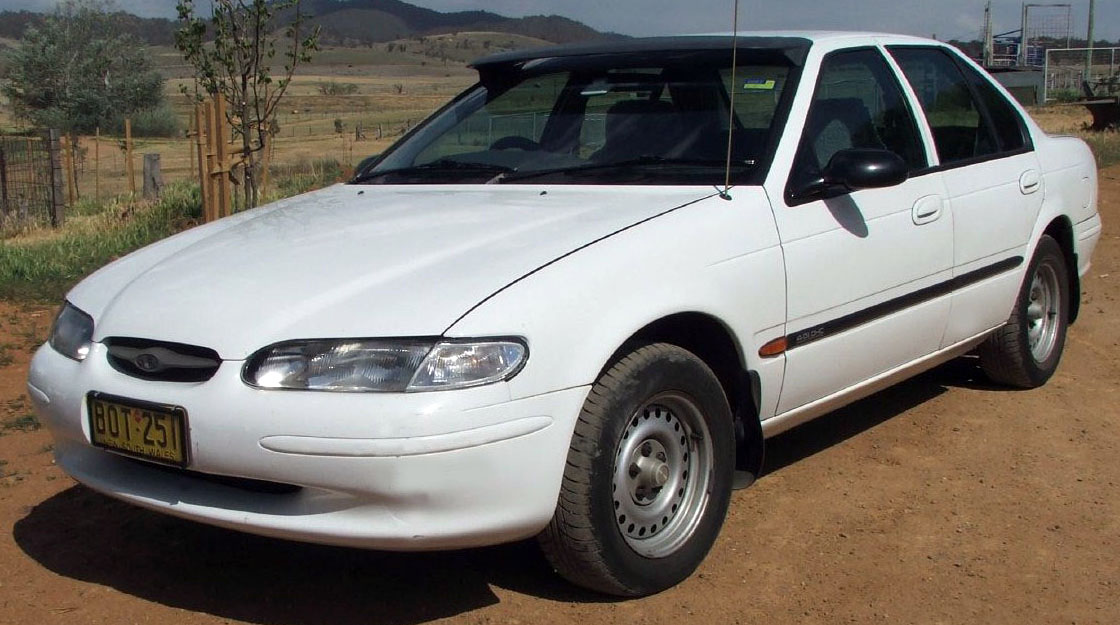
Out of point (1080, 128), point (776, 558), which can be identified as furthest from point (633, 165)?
point (1080, 128)

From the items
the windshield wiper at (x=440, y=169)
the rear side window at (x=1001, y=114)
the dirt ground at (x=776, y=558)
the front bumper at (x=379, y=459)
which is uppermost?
the rear side window at (x=1001, y=114)

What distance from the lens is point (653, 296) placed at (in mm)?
3441

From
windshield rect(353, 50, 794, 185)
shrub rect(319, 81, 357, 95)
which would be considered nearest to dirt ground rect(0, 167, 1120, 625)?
windshield rect(353, 50, 794, 185)

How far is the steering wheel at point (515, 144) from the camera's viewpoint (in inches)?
180

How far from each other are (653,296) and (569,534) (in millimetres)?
689

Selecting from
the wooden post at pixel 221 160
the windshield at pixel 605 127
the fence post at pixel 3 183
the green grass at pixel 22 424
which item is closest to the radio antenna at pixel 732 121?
the windshield at pixel 605 127

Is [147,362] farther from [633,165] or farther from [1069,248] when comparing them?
[1069,248]

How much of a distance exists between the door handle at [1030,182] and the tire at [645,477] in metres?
2.28

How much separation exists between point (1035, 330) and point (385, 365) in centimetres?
381

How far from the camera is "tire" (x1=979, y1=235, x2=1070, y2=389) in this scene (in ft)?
18.0

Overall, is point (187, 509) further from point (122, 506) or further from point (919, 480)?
point (919, 480)

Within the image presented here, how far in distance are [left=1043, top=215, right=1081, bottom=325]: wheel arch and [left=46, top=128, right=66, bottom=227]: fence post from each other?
36.3 feet

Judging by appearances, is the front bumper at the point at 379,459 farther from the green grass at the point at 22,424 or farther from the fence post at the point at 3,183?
the fence post at the point at 3,183

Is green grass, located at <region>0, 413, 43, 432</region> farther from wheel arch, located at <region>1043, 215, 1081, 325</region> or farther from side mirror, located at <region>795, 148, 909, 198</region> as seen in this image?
wheel arch, located at <region>1043, 215, 1081, 325</region>
